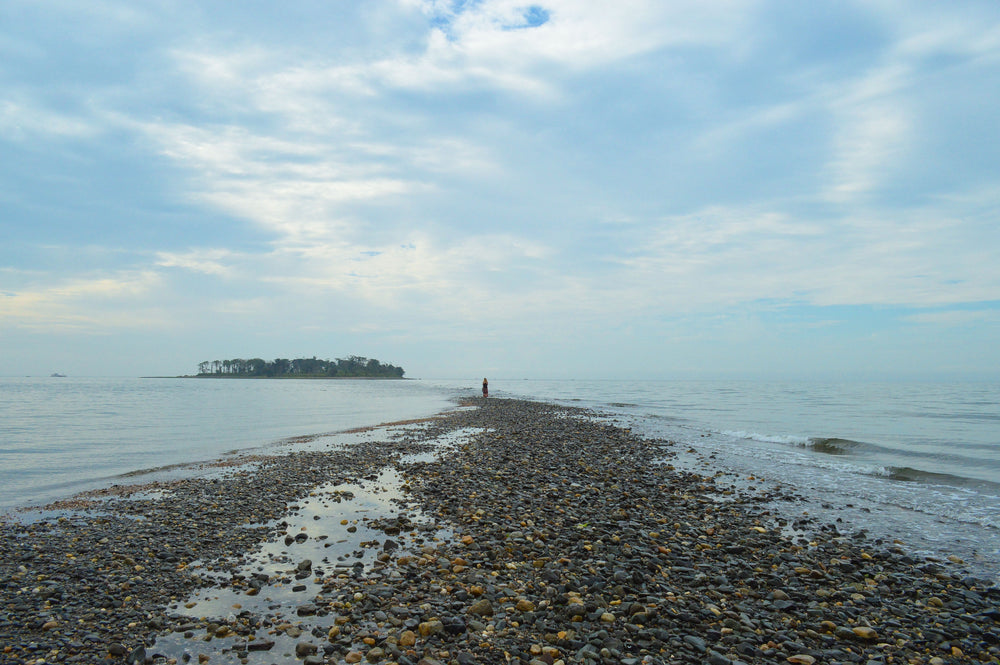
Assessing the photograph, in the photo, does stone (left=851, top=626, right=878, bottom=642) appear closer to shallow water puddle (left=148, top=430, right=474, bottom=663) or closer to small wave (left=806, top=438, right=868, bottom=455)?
shallow water puddle (left=148, top=430, right=474, bottom=663)

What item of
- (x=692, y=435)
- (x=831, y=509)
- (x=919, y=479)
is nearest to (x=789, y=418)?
(x=692, y=435)

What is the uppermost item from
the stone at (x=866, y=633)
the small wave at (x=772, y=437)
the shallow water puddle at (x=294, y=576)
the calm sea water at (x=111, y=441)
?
the stone at (x=866, y=633)

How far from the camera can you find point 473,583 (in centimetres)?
768

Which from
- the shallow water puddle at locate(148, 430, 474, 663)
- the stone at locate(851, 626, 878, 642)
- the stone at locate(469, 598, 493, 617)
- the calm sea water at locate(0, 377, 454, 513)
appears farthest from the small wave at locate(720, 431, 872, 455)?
the calm sea water at locate(0, 377, 454, 513)

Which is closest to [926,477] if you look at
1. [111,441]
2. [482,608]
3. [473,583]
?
[473,583]

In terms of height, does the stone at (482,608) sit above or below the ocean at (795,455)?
above

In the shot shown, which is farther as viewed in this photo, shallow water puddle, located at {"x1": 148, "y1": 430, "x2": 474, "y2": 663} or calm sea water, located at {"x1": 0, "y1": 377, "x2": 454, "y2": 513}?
calm sea water, located at {"x1": 0, "y1": 377, "x2": 454, "y2": 513}

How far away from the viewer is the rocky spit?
6.10m

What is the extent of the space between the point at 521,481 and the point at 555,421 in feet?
67.6

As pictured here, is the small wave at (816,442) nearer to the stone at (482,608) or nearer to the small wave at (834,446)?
the small wave at (834,446)

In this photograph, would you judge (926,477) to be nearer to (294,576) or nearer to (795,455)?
(795,455)

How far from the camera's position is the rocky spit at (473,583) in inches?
240

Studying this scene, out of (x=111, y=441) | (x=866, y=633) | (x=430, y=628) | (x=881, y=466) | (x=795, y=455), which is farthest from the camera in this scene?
(x=111, y=441)

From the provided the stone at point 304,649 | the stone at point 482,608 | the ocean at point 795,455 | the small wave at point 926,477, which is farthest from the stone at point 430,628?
the small wave at point 926,477
